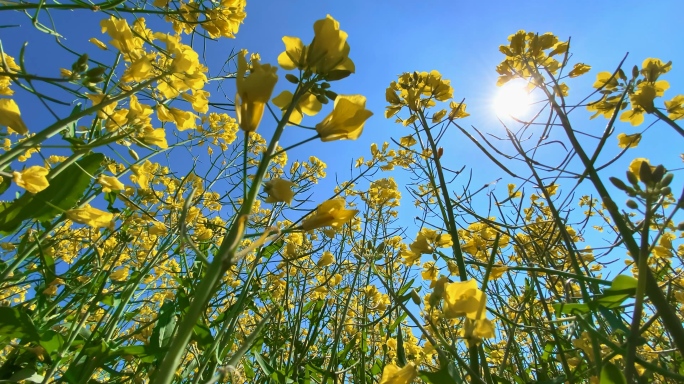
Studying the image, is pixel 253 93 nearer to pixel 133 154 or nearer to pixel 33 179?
pixel 33 179

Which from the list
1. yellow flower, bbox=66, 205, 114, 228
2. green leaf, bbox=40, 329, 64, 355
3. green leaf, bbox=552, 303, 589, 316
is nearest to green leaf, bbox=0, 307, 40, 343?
green leaf, bbox=40, 329, 64, 355

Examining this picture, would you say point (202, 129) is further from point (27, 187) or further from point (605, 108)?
point (605, 108)

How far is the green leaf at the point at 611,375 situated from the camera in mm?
646

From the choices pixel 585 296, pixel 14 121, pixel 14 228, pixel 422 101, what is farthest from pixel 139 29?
pixel 585 296

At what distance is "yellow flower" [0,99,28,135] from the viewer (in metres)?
1.08

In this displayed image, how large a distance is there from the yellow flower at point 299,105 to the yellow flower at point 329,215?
21cm

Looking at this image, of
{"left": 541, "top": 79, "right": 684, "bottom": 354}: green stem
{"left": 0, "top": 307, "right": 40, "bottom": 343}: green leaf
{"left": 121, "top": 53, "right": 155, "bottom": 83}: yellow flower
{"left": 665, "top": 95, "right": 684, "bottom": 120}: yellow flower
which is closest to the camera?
{"left": 541, "top": 79, "right": 684, "bottom": 354}: green stem

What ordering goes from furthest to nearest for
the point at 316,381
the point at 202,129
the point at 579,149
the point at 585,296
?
the point at 202,129, the point at 316,381, the point at 579,149, the point at 585,296

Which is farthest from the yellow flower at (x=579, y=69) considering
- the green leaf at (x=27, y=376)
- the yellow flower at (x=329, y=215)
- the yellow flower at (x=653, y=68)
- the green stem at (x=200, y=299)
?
the green leaf at (x=27, y=376)

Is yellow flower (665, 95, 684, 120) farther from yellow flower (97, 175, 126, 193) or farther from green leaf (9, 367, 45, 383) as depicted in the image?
green leaf (9, 367, 45, 383)

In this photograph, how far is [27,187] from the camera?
3.50ft

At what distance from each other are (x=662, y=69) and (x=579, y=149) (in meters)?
0.74

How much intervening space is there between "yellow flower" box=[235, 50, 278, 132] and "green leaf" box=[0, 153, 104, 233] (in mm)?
1040

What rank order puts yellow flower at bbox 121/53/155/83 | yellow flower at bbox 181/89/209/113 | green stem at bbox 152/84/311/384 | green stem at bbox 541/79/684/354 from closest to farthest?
green stem at bbox 152/84/311/384 < green stem at bbox 541/79/684/354 < yellow flower at bbox 121/53/155/83 < yellow flower at bbox 181/89/209/113
